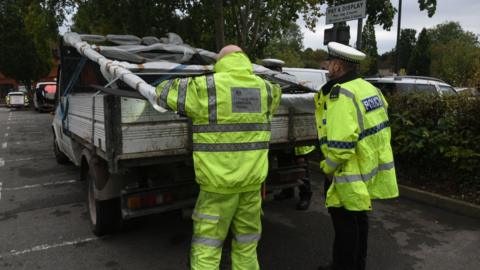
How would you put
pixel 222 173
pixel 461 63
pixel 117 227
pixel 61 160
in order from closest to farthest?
pixel 222 173 < pixel 117 227 < pixel 61 160 < pixel 461 63

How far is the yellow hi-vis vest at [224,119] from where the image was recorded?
2758 millimetres

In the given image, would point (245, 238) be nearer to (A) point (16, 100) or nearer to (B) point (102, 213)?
(B) point (102, 213)

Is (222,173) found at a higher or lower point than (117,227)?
higher

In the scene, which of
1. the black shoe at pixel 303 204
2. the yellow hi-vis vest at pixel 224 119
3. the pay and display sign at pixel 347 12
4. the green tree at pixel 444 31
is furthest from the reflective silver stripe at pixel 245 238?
the green tree at pixel 444 31

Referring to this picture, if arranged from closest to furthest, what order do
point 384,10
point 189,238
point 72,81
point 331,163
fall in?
point 331,163 < point 189,238 < point 72,81 < point 384,10

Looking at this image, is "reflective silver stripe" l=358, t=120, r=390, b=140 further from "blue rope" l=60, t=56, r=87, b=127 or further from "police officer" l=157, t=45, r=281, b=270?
"blue rope" l=60, t=56, r=87, b=127

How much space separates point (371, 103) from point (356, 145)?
34 cm

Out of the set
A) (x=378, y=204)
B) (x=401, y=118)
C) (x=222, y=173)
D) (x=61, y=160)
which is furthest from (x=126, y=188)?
(x=61, y=160)

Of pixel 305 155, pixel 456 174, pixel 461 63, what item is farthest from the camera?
pixel 461 63

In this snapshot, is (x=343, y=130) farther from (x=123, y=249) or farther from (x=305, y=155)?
(x=123, y=249)

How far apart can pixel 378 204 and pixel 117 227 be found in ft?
11.4

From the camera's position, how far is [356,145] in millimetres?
3064

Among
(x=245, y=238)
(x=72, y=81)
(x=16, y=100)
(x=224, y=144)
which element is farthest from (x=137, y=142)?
(x=16, y=100)

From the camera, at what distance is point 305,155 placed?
4828 millimetres
